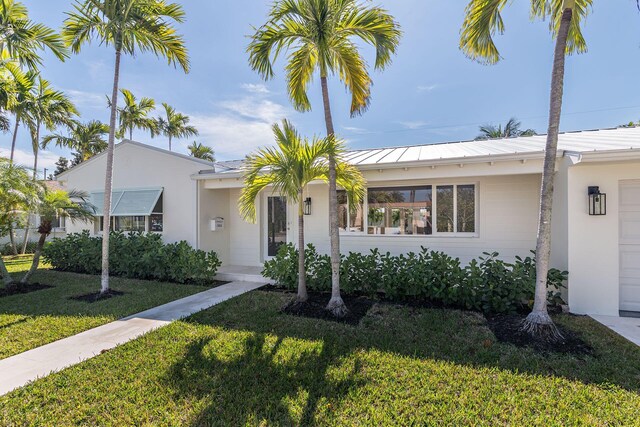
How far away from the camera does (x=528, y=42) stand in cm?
816

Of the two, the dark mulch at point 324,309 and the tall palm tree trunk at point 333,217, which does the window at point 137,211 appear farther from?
the tall palm tree trunk at point 333,217

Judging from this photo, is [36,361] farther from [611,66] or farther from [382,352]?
[611,66]

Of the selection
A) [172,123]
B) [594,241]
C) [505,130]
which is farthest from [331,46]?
[505,130]

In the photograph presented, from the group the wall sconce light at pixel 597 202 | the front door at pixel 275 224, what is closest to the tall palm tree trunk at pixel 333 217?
the front door at pixel 275 224

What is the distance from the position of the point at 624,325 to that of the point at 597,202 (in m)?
2.31

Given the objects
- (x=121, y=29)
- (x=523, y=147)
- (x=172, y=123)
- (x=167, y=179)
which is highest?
(x=172, y=123)

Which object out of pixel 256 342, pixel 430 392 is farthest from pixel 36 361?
pixel 430 392

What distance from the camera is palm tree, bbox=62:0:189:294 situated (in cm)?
707

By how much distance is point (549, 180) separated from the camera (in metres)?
4.90

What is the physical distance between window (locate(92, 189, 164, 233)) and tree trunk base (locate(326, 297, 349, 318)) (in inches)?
294

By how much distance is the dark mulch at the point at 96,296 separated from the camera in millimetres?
7543

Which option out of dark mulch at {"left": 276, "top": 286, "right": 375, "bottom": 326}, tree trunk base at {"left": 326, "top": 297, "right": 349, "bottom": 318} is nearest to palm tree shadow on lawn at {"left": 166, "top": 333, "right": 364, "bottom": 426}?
dark mulch at {"left": 276, "top": 286, "right": 375, "bottom": 326}

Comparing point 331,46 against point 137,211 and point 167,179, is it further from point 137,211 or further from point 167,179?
point 137,211

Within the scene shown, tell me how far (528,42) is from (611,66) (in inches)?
102
